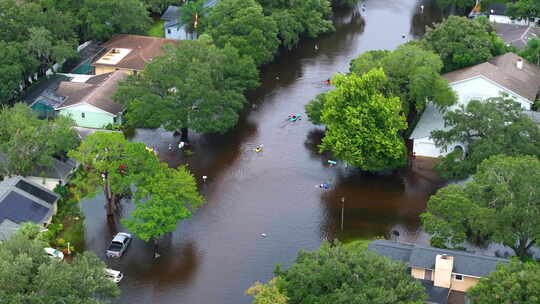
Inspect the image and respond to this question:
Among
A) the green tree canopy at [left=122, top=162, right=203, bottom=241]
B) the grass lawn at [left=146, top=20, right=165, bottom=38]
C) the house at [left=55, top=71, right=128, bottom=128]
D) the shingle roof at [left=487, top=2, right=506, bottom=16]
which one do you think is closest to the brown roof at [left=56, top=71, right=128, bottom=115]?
the house at [left=55, top=71, right=128, bottom=128]

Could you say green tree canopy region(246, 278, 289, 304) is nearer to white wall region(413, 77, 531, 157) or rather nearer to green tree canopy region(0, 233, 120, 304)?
green tree canopy region(0, 233, 120, 304)

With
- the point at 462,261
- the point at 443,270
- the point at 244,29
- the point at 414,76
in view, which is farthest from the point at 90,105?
the point at 462,261

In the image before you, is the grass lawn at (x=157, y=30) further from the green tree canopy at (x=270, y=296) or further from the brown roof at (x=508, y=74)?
the green tree canopy at (x=270, y=296)

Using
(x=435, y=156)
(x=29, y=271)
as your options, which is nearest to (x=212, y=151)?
(x=435, y=156)

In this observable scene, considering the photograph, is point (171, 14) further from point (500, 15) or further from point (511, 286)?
point (511, 286)

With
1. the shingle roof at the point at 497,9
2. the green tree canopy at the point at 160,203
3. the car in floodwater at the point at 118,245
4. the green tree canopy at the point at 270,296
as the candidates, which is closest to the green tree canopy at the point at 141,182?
the green tree canopy at the point at 160,203

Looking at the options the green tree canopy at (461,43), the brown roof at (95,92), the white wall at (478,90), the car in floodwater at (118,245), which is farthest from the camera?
the green tree canopy at (461,43)

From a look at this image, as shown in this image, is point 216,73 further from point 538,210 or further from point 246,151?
point 538,210

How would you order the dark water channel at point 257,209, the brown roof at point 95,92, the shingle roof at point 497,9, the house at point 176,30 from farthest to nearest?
the shingle roof at point 497,9 < the house at point 176,30 < the brown roof at point 95,92 < the dark water channel at point 257,209
